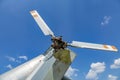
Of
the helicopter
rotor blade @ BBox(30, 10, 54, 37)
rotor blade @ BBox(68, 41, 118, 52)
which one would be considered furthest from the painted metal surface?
rotor blade @ BBox(68, 41, 118, 52)

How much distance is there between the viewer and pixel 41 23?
1111 inches

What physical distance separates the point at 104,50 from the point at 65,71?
4.33m

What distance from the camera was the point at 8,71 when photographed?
2423 centimetres

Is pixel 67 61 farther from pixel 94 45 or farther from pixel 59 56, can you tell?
pixel 94 45

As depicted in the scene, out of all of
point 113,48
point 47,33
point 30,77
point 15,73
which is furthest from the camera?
point 47,33

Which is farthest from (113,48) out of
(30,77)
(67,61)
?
(30,77)

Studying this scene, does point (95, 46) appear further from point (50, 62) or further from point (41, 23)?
point (41, 23)

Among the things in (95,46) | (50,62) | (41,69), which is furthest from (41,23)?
(41,69)

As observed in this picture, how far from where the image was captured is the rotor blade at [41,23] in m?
27.3

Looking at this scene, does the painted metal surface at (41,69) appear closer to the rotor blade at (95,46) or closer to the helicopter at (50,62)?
the helicopter at (50,62)

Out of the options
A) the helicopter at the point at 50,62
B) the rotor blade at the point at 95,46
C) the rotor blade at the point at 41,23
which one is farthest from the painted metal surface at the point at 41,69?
the rotor blade at the point at 95,46

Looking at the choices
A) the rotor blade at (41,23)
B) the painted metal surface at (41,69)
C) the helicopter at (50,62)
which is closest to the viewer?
the painted metal surface at (41,69)

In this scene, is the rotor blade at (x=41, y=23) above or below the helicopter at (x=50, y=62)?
above

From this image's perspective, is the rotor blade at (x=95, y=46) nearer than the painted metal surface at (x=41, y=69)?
No
